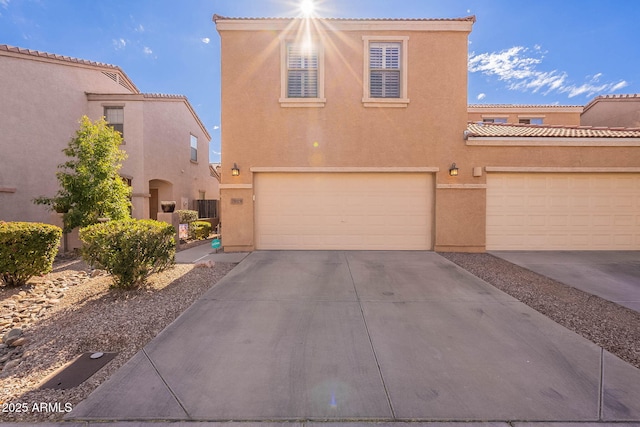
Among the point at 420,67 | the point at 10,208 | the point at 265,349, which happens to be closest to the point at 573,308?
the point at 265,349

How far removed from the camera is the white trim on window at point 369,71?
8266 mm

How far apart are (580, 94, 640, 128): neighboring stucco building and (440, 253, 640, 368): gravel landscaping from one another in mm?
15066

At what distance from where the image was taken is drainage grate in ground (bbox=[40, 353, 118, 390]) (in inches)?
99.3

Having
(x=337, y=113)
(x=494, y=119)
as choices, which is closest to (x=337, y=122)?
(x=337, y=113)

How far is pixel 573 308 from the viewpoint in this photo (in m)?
4.25

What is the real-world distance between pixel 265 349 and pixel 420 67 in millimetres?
8951

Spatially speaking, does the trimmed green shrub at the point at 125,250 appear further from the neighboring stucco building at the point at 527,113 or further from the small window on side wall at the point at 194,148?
the neighboring stucco building at the point at 527,113

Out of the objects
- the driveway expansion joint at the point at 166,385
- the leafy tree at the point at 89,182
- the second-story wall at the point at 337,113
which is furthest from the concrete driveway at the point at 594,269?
the leafy tree at the point at 89,182

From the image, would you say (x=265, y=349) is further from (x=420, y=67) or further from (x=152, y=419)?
(x=420, y=67)

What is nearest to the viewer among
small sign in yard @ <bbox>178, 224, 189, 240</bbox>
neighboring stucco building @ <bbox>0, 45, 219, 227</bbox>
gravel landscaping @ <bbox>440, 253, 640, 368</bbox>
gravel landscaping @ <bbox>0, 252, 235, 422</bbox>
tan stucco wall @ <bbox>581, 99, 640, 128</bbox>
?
gravel landscaping @ <bbox>0, 252, 235, 422</bbox>

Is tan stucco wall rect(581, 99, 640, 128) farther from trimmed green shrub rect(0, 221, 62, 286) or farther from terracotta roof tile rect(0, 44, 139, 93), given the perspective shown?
terracotta roof tile rect(0, 44, 139, 93)

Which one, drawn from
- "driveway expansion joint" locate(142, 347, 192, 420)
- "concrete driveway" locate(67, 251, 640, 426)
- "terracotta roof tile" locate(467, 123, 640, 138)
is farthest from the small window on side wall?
"driveway expansion joint" locate(142, 347, 192, 420)

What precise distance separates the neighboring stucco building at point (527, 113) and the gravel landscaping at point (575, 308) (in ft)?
45.8

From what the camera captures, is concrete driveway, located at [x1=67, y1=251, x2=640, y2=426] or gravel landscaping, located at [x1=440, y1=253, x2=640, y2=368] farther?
gravel landscaping, located at [x1=440, y1=253, x2=640, y2=368]
